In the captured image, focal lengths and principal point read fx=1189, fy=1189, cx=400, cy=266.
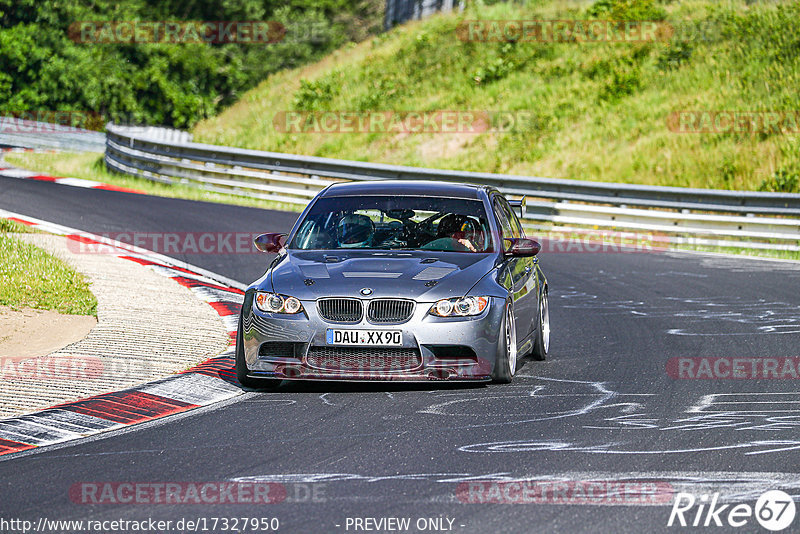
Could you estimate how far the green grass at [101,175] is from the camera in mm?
25188

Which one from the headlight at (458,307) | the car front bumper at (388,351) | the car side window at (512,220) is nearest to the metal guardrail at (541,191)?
the car side window at (512,220)

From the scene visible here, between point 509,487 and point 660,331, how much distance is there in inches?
243

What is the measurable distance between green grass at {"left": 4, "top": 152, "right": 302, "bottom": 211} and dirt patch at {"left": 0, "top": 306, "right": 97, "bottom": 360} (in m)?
13.4

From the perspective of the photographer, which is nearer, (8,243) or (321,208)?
(321,208)

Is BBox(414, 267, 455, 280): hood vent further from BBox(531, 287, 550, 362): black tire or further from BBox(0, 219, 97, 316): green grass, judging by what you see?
BBox(0, 219, 97, 316): green grass

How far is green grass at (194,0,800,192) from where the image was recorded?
28.7 meters

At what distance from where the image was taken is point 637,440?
22.3ft

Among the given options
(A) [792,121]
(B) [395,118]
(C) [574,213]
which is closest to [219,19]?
(B) [395,118]

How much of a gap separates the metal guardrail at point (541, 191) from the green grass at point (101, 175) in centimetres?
22

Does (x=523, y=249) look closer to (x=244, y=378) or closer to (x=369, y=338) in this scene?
(x=369, y=338)

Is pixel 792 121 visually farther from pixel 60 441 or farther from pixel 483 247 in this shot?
pixel 60 441

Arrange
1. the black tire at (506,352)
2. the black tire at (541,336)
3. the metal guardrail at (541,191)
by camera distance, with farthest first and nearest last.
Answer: the metal guardrail at (541,191), the black tire at (541,336), the black tire at (506,352)

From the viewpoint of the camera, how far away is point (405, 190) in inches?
385

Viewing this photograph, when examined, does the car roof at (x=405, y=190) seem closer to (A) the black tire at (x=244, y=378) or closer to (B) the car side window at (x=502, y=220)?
(B) the car side window at (x=502, y=220)
